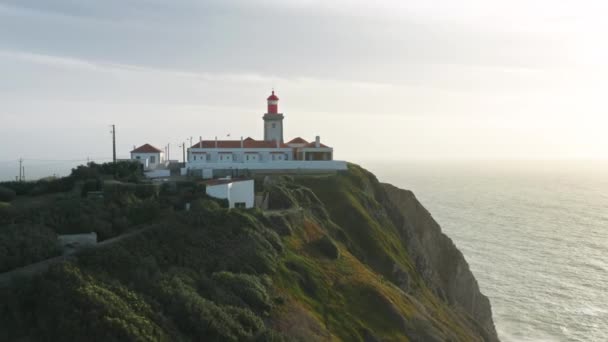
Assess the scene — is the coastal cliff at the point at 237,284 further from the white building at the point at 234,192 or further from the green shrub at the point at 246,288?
the white building at the point at 234,192

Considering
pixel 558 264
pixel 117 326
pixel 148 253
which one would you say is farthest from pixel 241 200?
pixel 558 264

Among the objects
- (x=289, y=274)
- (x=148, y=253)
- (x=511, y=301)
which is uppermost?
(x=148, y=253)

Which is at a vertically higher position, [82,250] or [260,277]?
[82,250]

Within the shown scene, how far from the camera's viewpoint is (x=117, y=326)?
14.9 m

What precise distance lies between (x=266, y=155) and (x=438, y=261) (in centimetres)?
2306

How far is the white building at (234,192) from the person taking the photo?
37156 mm

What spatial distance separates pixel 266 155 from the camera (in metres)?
63.0

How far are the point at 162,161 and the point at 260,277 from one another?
141 ft

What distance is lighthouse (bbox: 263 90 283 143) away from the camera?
6988cm

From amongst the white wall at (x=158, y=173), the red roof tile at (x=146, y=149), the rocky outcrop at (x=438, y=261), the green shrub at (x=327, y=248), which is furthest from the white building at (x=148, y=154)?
the green shrub at (x=327, y=248)

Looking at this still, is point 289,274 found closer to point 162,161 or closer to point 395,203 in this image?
point 395,203

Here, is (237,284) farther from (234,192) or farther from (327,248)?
(234,192)

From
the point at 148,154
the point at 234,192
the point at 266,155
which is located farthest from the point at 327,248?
the point at 148,154

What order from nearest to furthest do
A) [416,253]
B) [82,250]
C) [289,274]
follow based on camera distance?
[82,250] < [289,274] < [416,253]
